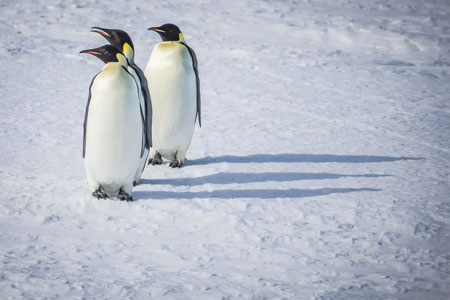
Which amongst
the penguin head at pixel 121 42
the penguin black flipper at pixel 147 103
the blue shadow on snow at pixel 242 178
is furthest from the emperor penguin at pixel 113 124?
the blue shadow on snow at pixel 242 178

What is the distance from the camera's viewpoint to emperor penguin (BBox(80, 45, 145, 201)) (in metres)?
3.14

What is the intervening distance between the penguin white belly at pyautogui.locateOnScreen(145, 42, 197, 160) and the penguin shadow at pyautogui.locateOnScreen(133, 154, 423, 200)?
0.29 m

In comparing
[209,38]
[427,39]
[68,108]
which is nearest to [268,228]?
[68,108]

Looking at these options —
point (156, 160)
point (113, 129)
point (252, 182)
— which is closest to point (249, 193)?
point (252, 182)

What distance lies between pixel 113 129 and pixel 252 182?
1.02 metres

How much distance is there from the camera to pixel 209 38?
25.9ft

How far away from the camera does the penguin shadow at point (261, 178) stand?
348cm

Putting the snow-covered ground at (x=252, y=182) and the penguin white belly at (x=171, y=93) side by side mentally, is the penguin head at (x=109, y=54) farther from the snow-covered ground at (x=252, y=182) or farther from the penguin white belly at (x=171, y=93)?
the snow-covered ground at (x=252, y=182)

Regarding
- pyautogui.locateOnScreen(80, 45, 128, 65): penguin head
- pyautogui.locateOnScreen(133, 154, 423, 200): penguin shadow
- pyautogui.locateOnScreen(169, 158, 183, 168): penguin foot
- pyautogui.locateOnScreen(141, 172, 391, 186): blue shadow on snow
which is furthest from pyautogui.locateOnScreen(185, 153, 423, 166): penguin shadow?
pyautogui.locateOnScreen(80, 45, 128, 65): penguin head

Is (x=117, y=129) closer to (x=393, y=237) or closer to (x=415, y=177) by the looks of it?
(x=393, y=237)

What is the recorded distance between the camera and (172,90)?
3.79 metres

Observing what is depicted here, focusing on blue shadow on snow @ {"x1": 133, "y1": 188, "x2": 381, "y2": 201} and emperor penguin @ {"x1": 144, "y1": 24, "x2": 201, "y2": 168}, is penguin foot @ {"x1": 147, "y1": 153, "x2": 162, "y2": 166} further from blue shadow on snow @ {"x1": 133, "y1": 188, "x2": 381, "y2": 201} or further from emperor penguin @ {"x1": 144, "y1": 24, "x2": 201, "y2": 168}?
blue shadow on snow @ {"x1": 133, "y1": 188, "x2": 381, "y2": 201}

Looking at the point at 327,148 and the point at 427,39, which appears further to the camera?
the point at 427,39

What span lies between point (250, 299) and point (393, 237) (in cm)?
100
